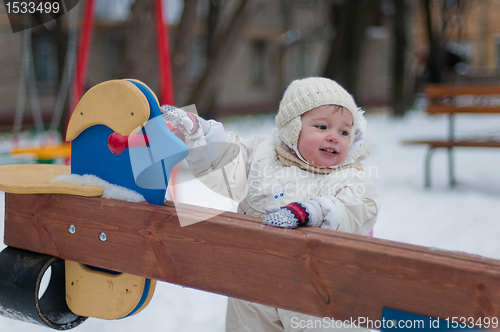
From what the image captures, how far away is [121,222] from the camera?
1272 mm

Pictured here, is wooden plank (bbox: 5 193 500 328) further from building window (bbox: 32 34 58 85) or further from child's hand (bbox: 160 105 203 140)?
building window (bbox: 32 34 58 85)

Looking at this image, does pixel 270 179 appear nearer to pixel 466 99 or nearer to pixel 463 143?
pixel 463 143

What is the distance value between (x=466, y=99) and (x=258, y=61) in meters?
12.3

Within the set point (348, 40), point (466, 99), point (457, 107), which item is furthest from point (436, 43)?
point (457, 107)

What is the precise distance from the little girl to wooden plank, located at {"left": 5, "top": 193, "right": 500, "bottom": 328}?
0.35 meters

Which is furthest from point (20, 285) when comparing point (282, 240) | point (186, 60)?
point (186, 60)

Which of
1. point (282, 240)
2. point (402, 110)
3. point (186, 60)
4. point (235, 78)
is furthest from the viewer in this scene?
point (235, 78)

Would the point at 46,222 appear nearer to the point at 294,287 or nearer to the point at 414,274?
the point at 294,287

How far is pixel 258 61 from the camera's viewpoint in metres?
16.9

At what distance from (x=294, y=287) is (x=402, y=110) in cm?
1192

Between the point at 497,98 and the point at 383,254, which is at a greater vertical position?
the point at 383,254

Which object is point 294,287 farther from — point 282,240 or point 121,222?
point 121,222

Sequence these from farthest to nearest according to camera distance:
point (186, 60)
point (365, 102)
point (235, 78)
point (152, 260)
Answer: point (365, 102), point (235, 78), point (186, 60), point (152, 260)

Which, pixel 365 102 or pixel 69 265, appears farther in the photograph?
pixel 365 102
